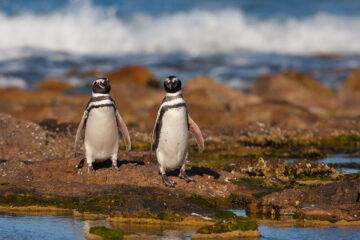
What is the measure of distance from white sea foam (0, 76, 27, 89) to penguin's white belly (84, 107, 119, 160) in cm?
3695

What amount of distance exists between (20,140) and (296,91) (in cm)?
2199

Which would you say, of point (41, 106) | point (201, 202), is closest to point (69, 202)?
point (201, 202)

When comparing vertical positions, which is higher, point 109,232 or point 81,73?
point 109,232

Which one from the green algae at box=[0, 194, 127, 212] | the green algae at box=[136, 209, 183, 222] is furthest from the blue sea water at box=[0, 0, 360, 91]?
the green algae at box=[136, 209, 183, 222]

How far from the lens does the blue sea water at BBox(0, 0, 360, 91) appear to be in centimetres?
5405

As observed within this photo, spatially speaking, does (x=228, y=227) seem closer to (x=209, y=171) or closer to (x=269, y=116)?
(x=209, y=171)

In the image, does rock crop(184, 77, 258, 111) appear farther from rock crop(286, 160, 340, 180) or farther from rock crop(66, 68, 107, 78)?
rock crop(66, 68, 107, 78)

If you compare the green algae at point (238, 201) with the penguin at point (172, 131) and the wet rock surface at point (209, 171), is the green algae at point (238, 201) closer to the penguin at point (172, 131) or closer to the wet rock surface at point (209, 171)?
the wet rock surface at point (209, 171)

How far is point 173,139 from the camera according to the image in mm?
11578

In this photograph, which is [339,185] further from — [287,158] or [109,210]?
[287,158]

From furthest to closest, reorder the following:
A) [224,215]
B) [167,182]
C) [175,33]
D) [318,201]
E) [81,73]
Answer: [175,33] → [81,73] → [167,182] → [318,201] → [224,215]

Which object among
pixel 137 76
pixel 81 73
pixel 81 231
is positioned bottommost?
pixel 81 73

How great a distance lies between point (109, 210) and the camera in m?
10.3

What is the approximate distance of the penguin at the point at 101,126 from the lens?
12.1m
